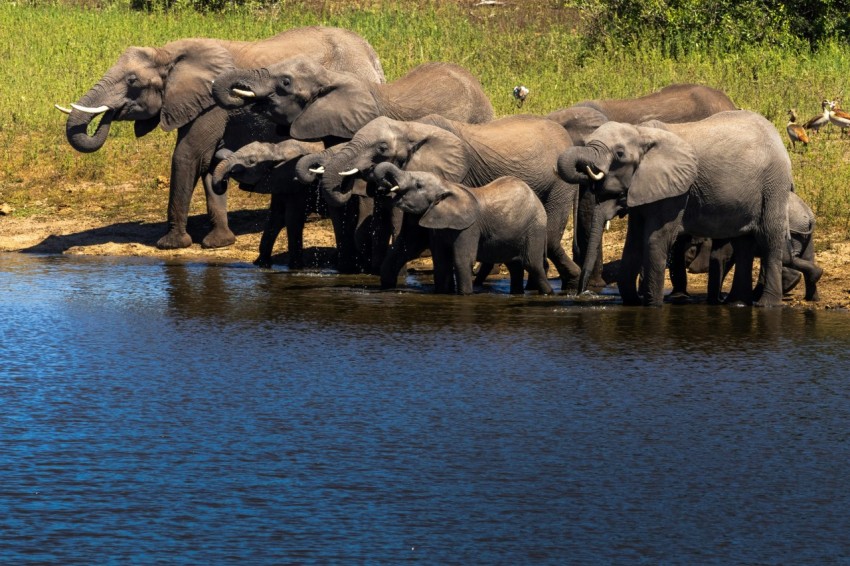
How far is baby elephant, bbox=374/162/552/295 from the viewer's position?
47.1 feet

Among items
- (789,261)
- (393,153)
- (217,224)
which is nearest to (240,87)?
(217,224)

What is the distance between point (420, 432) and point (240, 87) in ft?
29.4

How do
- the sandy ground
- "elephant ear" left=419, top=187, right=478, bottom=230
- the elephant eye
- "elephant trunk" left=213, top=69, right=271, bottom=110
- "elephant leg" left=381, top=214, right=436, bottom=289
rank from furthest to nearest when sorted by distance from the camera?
1. the sandy ground
2. "elephant trunk" left=213, top=69, right=271, bottom=110
3. "elephant leg" left=381, top=214, right=436, bottom=289
4. "elephant ear" left=419, top=187, right=478, bottom=230
5. the elephant eye

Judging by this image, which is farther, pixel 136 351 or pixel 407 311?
pixel 407 311

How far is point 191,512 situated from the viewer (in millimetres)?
7484

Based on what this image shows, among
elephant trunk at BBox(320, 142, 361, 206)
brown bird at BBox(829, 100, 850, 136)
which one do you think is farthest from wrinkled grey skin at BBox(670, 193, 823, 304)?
brown bird at BBox(829, 100, 850, 136)

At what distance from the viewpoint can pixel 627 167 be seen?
13711mm

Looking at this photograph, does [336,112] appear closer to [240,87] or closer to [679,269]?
[240,87]

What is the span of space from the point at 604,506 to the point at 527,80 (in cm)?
1849

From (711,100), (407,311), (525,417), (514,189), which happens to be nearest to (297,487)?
(525,417)

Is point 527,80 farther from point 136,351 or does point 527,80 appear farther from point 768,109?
point 136,351

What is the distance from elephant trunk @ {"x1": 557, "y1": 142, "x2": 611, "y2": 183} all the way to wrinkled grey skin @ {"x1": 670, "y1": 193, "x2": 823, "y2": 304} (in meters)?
1.41

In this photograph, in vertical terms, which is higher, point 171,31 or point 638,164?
point 171,31

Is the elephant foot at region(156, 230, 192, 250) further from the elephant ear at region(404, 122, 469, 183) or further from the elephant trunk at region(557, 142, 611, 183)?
the elephant trunk at region(557, 142, 611, 183)
